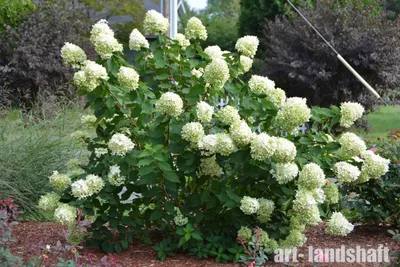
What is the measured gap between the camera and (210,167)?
4422 mm

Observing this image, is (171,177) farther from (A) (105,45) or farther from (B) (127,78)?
(A) (105,45)

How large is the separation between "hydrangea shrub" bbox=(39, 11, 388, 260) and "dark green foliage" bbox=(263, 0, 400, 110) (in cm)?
1019

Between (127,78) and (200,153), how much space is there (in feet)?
2.14

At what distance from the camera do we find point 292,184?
432cm

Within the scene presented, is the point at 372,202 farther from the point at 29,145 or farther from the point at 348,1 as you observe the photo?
the point at 348,1

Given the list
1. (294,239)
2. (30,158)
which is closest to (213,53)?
(294,239)

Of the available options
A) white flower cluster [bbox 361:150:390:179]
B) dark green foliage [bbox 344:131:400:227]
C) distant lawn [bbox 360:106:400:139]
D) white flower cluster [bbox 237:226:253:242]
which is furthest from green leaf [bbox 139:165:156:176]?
distant lawn [bbox 360:106:400:139]

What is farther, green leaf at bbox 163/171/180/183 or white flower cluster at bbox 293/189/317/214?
green leaf at bbox 163/171/180/183

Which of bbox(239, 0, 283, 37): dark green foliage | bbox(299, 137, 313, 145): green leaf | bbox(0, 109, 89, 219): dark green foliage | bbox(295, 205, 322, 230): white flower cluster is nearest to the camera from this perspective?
bbox(295, 205, 322, 230): white flower cluster

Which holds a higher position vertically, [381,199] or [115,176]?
[381,199]

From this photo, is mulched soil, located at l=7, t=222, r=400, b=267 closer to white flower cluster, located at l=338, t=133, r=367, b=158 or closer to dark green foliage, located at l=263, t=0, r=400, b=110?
white flower cluster, located at l=338, t=133, r=367, b=158

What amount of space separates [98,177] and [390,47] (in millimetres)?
11179

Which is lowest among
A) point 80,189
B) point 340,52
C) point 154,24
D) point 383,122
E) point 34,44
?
point 80,189

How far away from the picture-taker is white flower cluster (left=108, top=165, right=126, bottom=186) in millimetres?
4374
